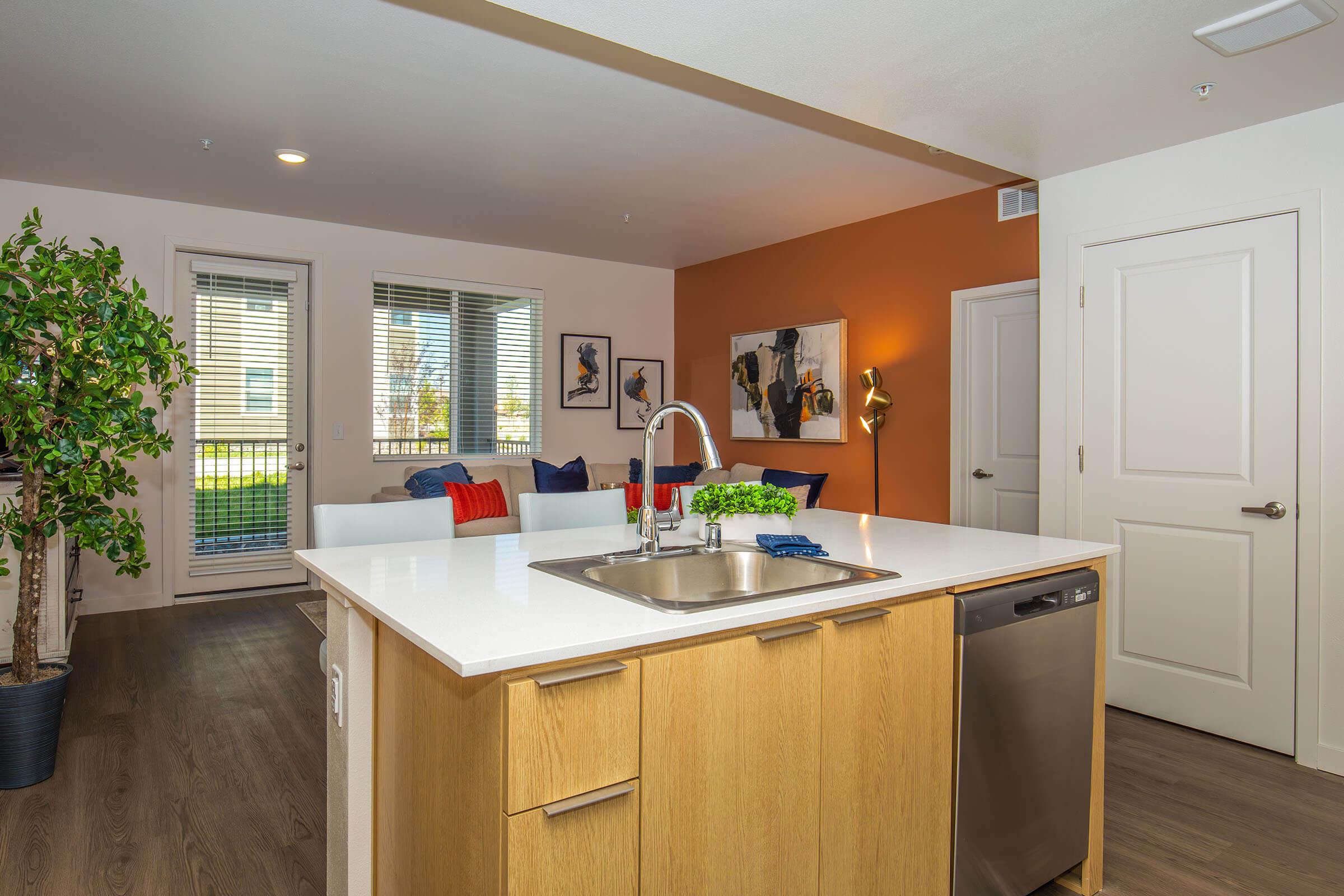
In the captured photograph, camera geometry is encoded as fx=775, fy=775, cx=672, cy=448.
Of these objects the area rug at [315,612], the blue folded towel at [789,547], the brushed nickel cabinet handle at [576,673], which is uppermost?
the blue folded towel at [789,547]

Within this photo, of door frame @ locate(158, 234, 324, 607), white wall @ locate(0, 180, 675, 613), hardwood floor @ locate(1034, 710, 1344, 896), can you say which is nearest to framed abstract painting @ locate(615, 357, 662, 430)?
white wall @ locate(0, 180, 675, 613)

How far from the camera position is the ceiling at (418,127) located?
2.71m

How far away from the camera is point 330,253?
536 centimetres

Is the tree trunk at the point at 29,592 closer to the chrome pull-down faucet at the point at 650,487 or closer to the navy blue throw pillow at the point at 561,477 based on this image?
the chrome pull-down faucet at the point at 650,487

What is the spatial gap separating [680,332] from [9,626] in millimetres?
4878

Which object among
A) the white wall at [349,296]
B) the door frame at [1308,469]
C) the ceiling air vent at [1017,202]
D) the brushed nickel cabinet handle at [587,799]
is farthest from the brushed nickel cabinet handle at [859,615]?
the white wall at [349,296]

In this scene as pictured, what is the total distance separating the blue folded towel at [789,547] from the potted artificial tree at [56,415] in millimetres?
1919

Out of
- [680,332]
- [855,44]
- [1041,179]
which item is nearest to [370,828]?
[855,44]

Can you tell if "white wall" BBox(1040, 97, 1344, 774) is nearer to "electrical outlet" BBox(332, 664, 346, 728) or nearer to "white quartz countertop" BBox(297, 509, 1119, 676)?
"white quartz countertop" BBox(297, 509, 1119, 676)

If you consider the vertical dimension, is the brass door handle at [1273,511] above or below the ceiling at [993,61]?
below

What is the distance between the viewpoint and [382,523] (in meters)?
2.27

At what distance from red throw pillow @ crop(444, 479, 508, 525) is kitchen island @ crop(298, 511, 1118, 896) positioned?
9.83 feet

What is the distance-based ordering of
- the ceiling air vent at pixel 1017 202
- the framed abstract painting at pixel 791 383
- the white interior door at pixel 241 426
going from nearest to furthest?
the ceiling air vent at pixel 1017 202 < the white interior door at pixel 241 426 < the framed abstract painting at pixel 791 383

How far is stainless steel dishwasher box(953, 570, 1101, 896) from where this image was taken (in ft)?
5.77
